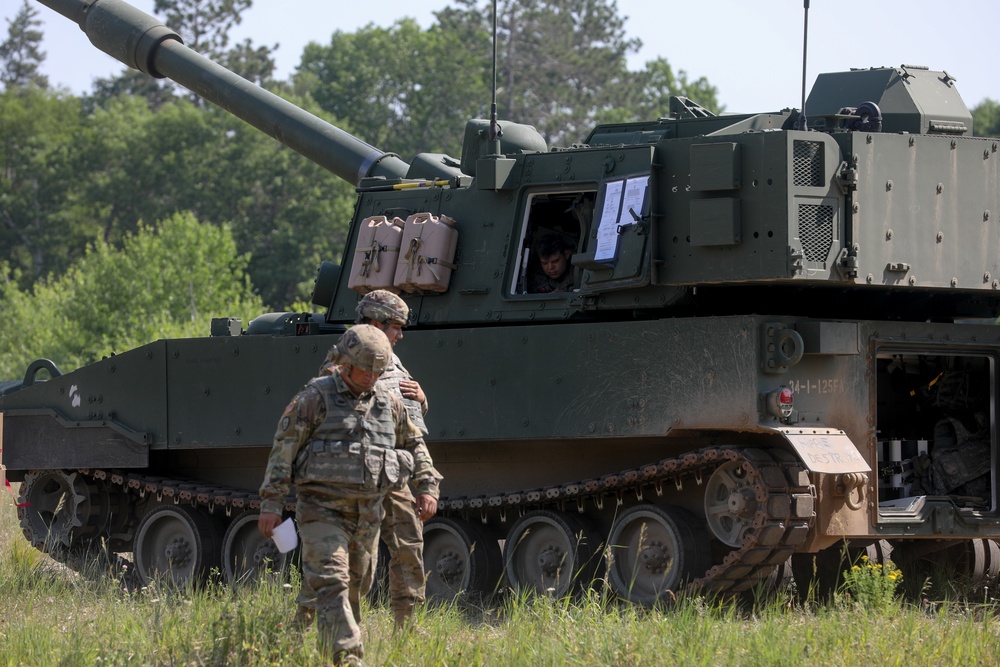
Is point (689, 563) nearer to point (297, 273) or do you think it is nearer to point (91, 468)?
point (91, 468)

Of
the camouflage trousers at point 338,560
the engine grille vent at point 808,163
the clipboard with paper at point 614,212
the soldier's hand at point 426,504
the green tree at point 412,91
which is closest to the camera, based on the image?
the camouflage trousers at point 338,560

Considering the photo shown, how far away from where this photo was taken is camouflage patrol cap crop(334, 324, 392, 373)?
23.8ft

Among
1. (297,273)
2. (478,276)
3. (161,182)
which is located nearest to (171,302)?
(297,273)

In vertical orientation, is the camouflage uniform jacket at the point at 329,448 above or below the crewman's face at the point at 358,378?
below

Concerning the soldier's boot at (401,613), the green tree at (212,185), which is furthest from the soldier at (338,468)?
the green tree at (212,185)

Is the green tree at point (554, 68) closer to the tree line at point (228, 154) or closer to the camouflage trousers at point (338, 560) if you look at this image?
the tree line at point (228, 154)

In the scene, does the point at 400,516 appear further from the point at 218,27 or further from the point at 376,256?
the point at 218,27

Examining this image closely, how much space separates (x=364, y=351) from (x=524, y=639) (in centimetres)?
170

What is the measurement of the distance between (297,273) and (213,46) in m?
17.8

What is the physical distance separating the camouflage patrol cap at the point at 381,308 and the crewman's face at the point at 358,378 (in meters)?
0.98

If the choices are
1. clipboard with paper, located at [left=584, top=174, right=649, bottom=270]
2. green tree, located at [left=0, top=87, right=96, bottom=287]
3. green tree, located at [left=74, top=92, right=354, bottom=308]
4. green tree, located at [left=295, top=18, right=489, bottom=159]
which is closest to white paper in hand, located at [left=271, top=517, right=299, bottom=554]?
clipboard with paper, located at [left=584, top=174, right=649, bottom=270]

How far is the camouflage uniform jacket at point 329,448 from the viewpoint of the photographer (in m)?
7.30

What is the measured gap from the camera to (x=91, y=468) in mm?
12383

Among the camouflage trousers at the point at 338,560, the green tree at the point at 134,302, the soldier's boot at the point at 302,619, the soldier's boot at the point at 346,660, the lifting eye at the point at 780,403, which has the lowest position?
the soldier's boot at the point at 346,660
